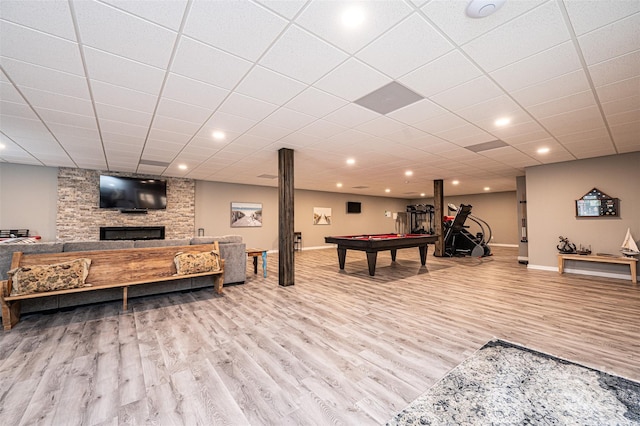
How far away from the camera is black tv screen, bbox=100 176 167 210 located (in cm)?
714

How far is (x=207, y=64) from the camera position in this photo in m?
2.42

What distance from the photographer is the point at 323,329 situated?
295 centimetres

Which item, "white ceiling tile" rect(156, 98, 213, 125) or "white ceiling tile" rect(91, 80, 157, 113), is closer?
"white ceiling tile" rect(91, 80, 157, 113)

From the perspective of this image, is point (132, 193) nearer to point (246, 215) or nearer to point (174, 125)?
point (246, 215)

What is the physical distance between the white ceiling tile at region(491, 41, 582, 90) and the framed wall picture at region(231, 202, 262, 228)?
28.1 ft

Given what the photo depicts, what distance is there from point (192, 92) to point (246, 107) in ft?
2.07

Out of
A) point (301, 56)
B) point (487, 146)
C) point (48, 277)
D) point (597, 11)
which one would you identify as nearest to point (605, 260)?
point (487, 146)

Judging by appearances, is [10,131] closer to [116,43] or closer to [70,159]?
[70,159]

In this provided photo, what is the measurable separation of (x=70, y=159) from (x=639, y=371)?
956 cm

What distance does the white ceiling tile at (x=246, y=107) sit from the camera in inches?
122

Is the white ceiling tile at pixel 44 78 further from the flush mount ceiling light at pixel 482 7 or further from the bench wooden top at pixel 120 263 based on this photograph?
the flush mount ceiling light at pixel 482 7

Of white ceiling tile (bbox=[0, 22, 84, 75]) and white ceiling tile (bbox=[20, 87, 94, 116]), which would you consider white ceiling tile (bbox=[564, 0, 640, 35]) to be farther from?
white ceiling tile (bbox=[20, 87, 94, 116])

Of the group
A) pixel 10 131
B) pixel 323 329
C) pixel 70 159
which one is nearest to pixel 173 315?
pixel 323 329

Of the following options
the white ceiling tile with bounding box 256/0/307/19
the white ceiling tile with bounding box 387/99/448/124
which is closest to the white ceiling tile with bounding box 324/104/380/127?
the white ceiling tile with bounding box 387/99/448/124
